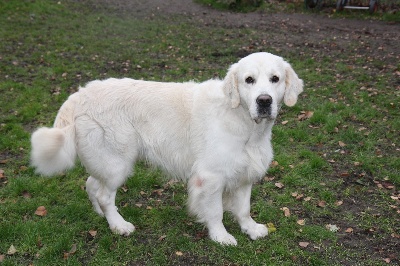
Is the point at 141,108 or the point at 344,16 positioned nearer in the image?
the point at 141,108

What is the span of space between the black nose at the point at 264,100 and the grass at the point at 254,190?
1442 millimetres

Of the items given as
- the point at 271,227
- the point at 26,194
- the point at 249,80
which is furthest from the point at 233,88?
the point at 26,194

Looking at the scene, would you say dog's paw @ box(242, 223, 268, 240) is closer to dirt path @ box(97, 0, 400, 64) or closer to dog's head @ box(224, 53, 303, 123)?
dog's head @ box(224, 53, 303, 123)

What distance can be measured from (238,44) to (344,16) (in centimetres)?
544

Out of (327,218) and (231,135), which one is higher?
(231,135)

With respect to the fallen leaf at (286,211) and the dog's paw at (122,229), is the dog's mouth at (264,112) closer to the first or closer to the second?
the fallen leaf at (286,211)

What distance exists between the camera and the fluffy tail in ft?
12.2

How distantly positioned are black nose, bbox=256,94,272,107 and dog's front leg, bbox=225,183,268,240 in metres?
0.99

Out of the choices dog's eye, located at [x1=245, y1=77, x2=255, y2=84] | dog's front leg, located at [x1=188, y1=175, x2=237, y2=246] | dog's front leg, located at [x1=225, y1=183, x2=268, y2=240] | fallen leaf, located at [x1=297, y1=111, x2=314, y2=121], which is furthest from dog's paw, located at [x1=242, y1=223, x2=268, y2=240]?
fallen leaf, located at [x1=297, y1=111, x2=314, y2=121]

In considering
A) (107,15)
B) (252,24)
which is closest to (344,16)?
(252,24)

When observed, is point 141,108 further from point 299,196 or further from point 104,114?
point 299,196

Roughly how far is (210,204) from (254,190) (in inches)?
46.4

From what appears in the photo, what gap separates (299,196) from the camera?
485 centimetres

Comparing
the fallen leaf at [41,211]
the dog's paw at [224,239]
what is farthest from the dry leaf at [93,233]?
the dog's paw at [224,239]
